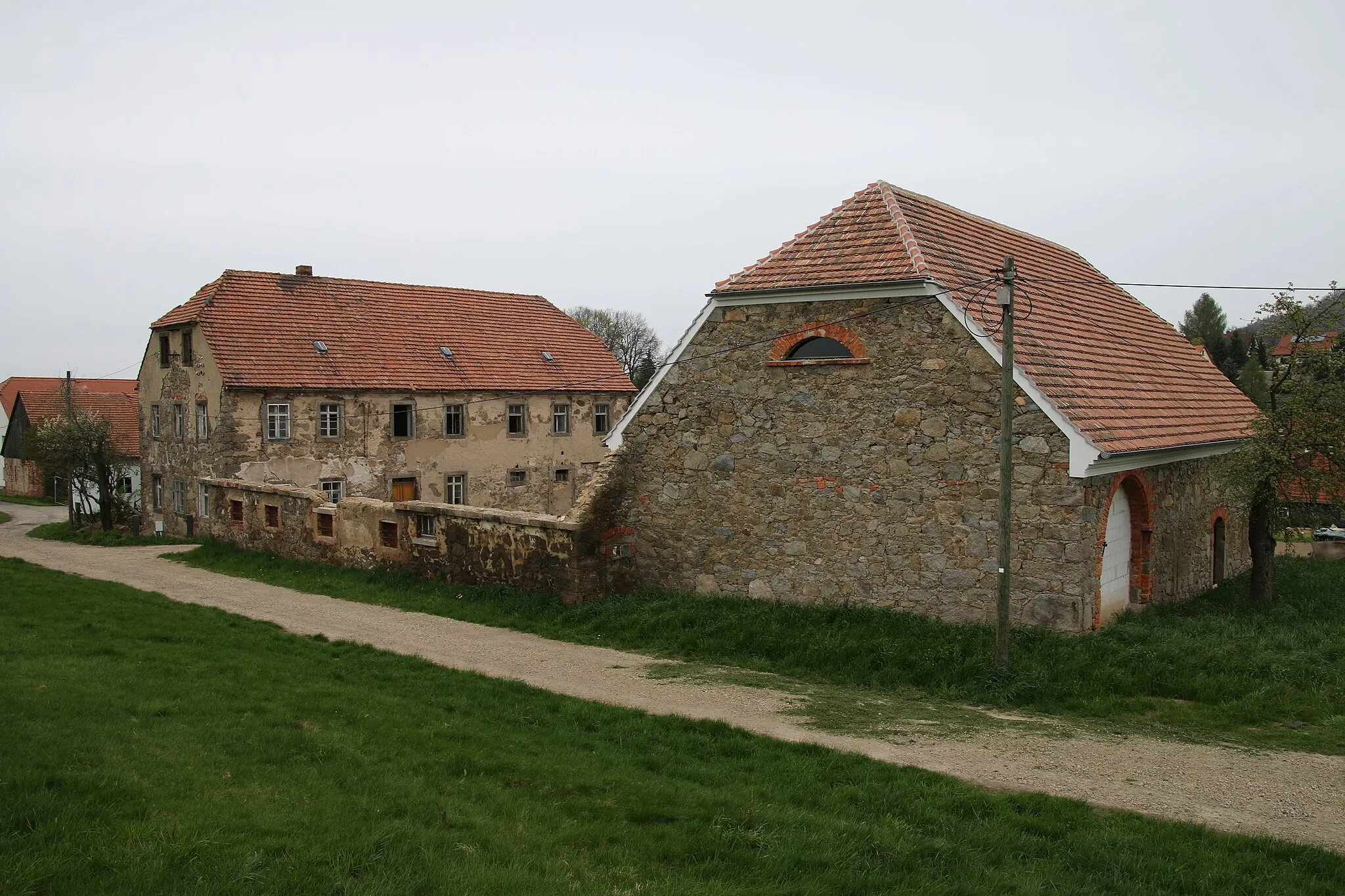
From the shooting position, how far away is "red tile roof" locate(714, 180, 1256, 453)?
13.0 m

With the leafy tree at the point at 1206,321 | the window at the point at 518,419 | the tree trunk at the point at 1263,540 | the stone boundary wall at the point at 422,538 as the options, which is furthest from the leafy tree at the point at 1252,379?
the stone boundary wall at the point at 422,538

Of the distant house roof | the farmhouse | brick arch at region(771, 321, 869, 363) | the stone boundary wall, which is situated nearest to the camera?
brick arch at region(771, 321, 869, 363)

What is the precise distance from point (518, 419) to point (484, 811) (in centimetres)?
2623

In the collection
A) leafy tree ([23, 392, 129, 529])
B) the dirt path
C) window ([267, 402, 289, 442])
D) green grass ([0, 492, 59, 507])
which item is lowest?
green grass ([0, 492, 59, 507])

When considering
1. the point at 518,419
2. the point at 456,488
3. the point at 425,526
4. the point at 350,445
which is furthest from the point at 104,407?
the point at 425,526

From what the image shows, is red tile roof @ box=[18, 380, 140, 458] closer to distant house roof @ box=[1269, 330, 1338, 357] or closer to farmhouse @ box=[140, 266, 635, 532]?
farmhouse @ box=[140, 266, 635, 532]

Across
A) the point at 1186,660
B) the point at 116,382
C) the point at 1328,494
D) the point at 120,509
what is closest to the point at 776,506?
the point at 1186,660

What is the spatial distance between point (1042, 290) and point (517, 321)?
889 inches

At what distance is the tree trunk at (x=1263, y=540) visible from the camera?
14.9m

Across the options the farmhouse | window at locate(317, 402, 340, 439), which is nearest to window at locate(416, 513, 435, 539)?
the farmhouse

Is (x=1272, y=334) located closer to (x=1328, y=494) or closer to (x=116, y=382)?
(x=1328, y=494)

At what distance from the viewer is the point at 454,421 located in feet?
99.9

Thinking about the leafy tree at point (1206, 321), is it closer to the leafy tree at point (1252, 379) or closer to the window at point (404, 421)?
the leafy tree at point (1252, 379)

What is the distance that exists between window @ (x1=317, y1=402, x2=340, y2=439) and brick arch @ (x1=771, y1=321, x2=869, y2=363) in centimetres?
1714
